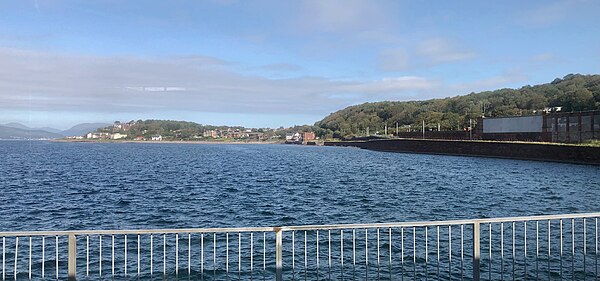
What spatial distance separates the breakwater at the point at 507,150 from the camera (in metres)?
62.6

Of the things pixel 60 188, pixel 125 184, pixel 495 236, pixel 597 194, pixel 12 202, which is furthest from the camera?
pixel 125 184

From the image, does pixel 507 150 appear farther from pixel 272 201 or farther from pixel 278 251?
pixel 278 251

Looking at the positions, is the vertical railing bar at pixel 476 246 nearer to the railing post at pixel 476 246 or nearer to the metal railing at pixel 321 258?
the railing post at pixel 476 246

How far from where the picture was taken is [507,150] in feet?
269

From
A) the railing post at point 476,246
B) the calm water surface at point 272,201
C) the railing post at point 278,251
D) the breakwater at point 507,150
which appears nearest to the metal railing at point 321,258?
the calm water surface at point 272,201

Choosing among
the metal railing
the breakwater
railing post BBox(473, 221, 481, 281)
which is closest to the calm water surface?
the metal railing

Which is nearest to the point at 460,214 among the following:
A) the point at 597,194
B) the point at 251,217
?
the point at 251,217

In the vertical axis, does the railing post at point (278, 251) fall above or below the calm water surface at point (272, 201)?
above

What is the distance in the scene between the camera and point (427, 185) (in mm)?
39750

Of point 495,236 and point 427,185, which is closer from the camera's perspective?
point 495,236

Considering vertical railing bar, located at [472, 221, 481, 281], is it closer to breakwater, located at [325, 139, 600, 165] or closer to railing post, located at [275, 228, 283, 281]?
railing post, located at [275, 228, 283, 281]

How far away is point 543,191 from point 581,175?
15.3 m

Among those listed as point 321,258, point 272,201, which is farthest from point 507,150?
point 321,258

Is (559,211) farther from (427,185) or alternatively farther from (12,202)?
(12,202)
